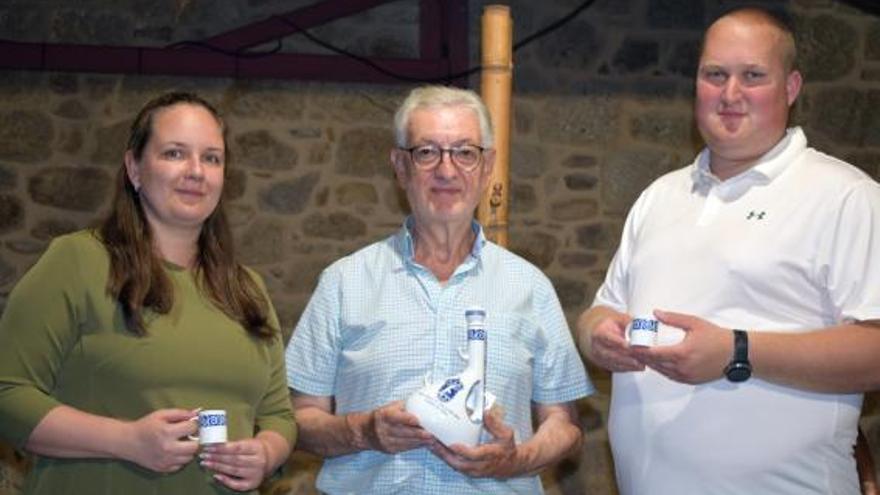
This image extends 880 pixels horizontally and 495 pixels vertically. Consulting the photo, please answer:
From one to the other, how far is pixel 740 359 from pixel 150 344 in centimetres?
109

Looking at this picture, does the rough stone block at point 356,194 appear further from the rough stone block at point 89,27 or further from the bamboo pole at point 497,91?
the bamboo pole at point 497,91

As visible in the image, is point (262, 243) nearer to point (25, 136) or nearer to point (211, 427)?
point (25, 136)

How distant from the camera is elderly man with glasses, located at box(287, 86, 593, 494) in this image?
2.38 metres

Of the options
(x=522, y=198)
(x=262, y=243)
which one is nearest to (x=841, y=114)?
(x=522, y=198)

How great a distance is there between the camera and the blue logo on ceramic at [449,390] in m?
2.19

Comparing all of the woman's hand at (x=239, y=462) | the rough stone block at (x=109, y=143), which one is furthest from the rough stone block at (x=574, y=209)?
the woman's hand at (x=239, y=462)

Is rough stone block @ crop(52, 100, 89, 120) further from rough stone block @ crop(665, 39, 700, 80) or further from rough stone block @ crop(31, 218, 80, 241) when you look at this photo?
rough stone block @ crop(665, 39, 700, 80)

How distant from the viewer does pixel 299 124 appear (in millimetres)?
5082

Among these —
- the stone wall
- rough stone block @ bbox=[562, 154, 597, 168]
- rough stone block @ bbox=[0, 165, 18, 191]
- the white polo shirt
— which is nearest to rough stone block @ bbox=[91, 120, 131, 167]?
the stone wall

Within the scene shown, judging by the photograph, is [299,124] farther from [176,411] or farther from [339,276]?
[176,411]

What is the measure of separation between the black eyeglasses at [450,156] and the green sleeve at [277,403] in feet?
1.44

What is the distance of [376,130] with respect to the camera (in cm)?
512

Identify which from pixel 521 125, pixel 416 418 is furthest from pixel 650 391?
pixel 521 125

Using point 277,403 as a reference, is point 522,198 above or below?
above
